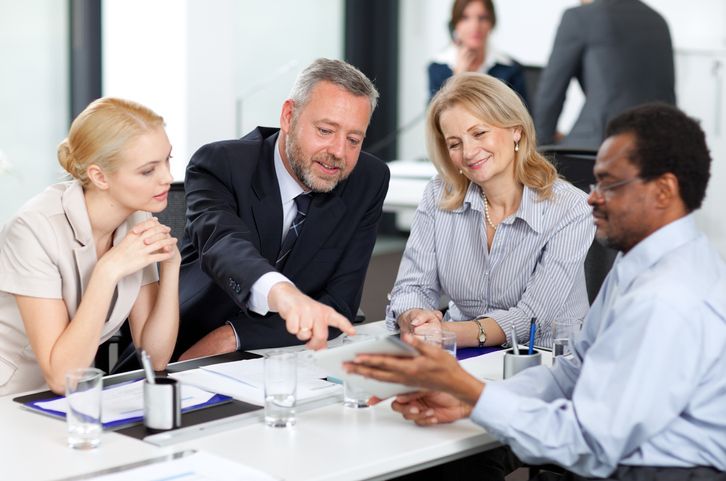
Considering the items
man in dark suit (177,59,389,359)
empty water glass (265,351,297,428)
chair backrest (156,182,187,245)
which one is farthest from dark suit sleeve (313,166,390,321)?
empty water glass (265,351,297,428)

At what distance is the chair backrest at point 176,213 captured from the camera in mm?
2957

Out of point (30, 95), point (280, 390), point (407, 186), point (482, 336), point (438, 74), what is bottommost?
point (407, 186)

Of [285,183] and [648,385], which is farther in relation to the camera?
[285,183]

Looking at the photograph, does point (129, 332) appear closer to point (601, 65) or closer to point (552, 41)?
point (601, 65)

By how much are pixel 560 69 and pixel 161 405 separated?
3448 millimetres

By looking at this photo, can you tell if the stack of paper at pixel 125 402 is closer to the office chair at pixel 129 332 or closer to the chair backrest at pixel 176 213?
the office chair at pixel 129 332

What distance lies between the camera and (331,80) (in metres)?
2.68

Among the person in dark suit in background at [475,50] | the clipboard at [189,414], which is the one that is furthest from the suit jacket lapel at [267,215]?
the person in dark suit in background at [475,50]

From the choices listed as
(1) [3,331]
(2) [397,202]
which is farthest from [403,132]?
(1) [3,331]

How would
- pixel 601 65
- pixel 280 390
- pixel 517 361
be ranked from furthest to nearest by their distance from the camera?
1. pixel 601 65
2. pixel 517 361
3. pixel 280 390

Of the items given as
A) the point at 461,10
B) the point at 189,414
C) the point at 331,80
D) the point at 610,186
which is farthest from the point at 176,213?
the point at 461,10

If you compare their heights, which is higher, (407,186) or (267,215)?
(267,215)

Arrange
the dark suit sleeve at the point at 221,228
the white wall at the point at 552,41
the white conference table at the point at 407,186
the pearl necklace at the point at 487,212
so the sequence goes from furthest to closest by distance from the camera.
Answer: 1. the white wall at the point at 552,41
2. the white conference table at the point at 407,186
3. the pearl necklace at the point at 487,212
4. the dark suit sleeve at the point at 221,228

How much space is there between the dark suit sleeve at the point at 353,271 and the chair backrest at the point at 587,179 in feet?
2.01
